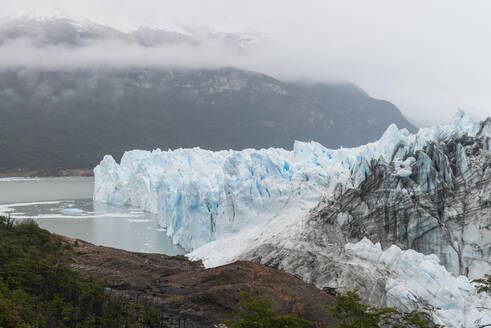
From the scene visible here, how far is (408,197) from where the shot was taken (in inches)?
731

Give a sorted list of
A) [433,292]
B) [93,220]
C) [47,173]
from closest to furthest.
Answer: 1. [433,292]
2. [93,220]
3. [47,173]

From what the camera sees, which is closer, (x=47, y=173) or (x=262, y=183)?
(x=262, y=183)

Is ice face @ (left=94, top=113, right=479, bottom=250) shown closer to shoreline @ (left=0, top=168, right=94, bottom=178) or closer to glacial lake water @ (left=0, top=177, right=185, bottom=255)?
glacial lake water @ (left=0, top=177, right=185, bottom=255)

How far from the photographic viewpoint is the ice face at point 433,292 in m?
13.6

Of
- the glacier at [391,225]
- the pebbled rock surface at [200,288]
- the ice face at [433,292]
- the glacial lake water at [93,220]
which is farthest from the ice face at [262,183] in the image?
the pebbled rock surface at [200,288]

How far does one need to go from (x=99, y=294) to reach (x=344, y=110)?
17619 cm

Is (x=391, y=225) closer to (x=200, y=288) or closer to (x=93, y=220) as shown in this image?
(x=200, y=288)

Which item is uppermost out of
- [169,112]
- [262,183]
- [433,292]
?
[169,112]

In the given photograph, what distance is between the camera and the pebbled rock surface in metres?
14.0

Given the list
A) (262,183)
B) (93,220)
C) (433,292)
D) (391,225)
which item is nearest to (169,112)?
(93,220)

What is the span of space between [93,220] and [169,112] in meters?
127

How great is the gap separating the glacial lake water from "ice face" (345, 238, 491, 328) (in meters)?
15.3

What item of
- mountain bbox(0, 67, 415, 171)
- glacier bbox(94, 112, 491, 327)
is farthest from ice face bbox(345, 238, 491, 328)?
mountain bbox(0, 67, 415, 171)

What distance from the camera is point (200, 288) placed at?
621 inches
